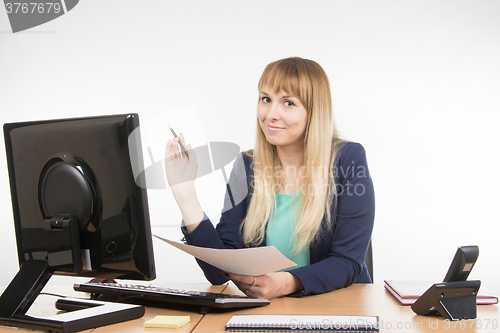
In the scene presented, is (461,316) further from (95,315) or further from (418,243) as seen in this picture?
(418,243)

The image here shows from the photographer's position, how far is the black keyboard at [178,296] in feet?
3.09

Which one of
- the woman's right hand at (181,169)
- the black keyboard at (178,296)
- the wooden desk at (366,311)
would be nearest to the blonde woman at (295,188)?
the woman's right hand at (181,169)

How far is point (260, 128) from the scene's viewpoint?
1613mm

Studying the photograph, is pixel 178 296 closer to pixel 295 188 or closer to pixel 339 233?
pixel 339 233

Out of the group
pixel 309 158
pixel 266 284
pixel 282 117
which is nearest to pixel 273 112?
pixel 282 117

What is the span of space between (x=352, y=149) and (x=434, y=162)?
1719mm

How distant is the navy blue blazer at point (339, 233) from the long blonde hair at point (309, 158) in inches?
1.3

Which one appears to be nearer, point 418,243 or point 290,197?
point 290,197

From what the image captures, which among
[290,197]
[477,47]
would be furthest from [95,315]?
[477,47]

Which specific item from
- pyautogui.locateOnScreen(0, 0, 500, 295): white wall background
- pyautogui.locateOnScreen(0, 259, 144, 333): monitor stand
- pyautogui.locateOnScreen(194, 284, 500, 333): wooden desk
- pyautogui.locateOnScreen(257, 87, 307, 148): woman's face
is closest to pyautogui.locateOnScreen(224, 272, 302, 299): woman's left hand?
pyautogui.locateOnScreen(194, 284, 500, 333): wooden desk

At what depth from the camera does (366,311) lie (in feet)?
3.15

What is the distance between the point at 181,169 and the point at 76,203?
330 mm

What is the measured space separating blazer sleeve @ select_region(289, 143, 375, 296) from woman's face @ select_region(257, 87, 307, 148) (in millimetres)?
Result: 187

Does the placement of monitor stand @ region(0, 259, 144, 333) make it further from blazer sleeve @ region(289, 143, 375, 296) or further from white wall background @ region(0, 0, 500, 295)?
white wall background @ region(0, 0, 500, 295)
